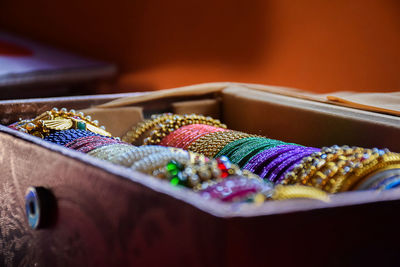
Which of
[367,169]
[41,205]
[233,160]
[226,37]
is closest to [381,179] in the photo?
[367,169]

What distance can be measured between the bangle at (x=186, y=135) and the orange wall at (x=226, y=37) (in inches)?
43.4

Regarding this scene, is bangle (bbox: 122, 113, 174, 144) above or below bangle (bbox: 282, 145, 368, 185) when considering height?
below

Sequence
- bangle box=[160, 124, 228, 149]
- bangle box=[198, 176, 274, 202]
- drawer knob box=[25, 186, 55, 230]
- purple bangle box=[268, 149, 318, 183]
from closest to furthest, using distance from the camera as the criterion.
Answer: bangle box=[198, 176, 274, 202] < drawer knob box=[25, 186, 55, 230] < purple bangle box=[268, 149, 318, 183] < bangle box=[160, 124, 228, 149]

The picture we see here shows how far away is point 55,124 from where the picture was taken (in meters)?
0.91

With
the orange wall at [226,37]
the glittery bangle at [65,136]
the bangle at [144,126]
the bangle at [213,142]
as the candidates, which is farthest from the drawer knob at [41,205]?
the orange wall at [226,37]

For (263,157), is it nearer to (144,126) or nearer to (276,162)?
(276,162)

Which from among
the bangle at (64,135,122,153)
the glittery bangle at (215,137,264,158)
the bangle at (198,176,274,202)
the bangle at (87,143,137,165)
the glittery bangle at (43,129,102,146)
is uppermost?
the bangle at (198,176,274,202)

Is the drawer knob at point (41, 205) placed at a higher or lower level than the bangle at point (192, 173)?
lower

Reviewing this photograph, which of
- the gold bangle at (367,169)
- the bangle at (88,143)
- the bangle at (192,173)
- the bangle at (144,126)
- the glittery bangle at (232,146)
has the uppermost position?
the bangle at (192,173)

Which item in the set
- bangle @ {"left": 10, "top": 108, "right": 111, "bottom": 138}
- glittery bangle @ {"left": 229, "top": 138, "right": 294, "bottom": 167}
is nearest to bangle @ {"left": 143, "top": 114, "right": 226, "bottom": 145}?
bangle @ {"left": 10, "top": 108, "right": 111, "bottom": 138}

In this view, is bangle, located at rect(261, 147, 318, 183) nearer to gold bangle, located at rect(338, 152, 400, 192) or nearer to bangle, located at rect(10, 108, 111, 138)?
gold bangle, located at rect(338, 152, 400, 192)

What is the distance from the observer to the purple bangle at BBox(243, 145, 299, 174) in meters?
0.78

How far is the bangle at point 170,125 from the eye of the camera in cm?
101

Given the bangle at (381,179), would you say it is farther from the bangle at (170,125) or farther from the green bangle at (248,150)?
the bangle at (170,125)
